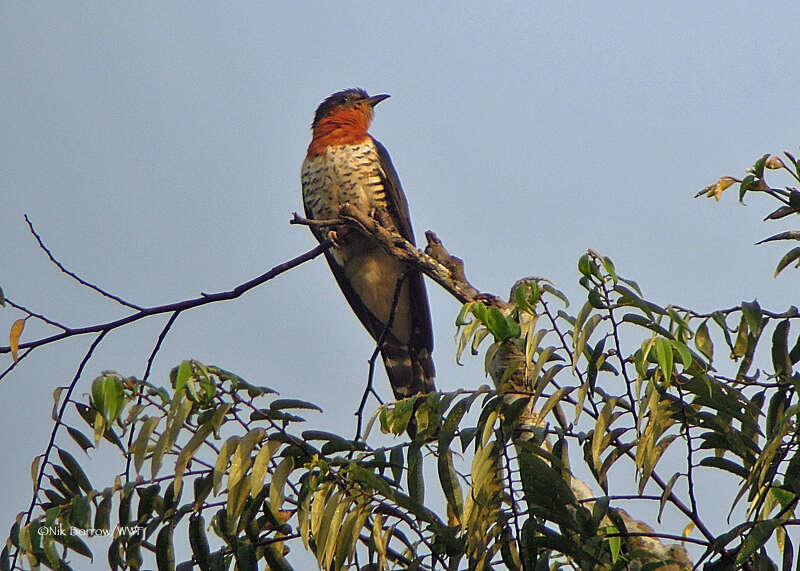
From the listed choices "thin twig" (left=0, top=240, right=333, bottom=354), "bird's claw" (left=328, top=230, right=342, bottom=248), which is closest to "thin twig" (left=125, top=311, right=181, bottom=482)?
"thin twig" (left=0, top=240, right=333, bottom=354)

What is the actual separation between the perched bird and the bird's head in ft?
0.27

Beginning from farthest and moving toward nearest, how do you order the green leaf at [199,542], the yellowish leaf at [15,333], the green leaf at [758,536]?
the yellowish leaf at [15,333]
the green leaf at [199,542]
the green leaf at [758,536]

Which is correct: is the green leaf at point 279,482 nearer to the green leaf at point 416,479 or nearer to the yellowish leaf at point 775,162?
the green leaf at point 416,479

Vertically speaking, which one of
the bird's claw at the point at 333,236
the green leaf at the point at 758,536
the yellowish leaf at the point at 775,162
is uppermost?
the bird's claw at the point at 333,236

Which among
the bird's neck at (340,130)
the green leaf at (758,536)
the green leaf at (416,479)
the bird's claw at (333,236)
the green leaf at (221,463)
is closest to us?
the green leaf at (758,536)

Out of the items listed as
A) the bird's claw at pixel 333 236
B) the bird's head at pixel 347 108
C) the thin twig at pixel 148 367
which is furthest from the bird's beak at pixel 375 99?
the thin twig at pixel 148 367

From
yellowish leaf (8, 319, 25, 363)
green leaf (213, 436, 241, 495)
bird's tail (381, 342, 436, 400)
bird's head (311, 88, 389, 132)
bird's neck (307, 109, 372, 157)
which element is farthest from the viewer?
bird's head (311, 88, 389, 132)

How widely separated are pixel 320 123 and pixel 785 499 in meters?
4.53

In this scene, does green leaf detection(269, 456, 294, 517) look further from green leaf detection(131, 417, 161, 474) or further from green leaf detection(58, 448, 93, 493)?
green leaf detection(58, 448, 93, 493)

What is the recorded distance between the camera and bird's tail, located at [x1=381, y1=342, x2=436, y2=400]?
5.04m

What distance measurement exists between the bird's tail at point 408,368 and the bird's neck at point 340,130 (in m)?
1.29

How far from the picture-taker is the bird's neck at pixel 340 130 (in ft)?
18.1

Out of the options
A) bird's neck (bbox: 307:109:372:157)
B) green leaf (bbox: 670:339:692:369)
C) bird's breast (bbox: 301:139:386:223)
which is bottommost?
green leaf (bbox: 670:339:692:369)

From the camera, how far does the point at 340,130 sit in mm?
5656
